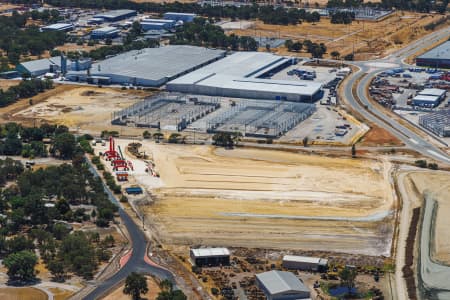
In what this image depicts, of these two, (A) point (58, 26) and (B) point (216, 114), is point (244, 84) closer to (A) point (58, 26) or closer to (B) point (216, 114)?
(B) point (216, 114)

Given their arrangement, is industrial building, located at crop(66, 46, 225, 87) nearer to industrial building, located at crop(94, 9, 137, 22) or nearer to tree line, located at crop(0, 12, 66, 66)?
tree line, located at crop(0, 12, 66, 66)

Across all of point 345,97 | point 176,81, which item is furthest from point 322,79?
point 176,81

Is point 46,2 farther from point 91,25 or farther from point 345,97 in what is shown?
point 345,97

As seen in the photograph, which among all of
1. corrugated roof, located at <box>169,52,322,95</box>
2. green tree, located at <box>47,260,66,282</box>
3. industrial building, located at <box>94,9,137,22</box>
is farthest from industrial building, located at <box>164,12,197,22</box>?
green tree, located at <box>47,260,66,282</box>

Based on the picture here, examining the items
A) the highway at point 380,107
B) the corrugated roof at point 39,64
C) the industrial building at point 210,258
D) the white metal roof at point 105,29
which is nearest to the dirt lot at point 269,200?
the industrial building at point 210,258

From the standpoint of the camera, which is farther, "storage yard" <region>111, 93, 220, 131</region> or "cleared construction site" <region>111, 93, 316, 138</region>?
"storage yard" <region>111, 93, 220, 131</region>

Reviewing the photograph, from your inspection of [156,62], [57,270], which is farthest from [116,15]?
[57,270]
